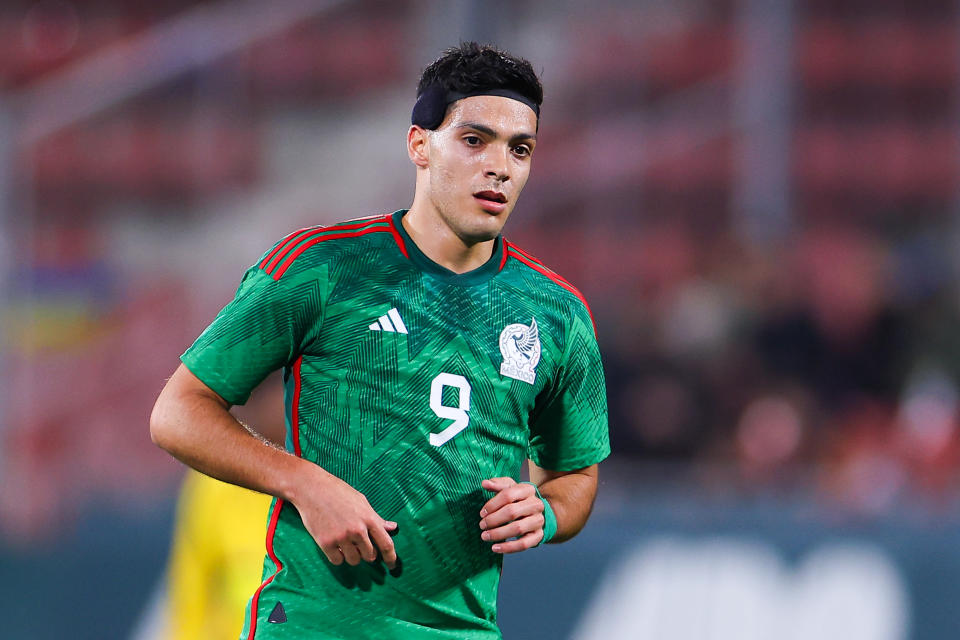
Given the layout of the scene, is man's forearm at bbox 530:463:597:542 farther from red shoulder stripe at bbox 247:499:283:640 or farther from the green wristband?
red shoulder stripe at bbox 247:499:283:640

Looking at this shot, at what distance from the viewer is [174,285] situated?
709 centimetres

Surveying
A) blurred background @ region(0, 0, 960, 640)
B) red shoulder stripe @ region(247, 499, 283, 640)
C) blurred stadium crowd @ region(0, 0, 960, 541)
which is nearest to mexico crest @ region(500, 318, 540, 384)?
red shoulder stripe @ region(247, 499, 283, 640)

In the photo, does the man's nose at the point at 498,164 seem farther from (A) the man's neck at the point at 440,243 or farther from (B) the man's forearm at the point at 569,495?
(B) the man's forearm at the point at 569,495

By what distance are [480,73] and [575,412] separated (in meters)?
0.82

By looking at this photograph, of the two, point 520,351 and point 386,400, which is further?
point 520,351

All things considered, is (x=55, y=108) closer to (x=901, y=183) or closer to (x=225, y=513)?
(x=225, y=513)

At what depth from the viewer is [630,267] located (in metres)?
A: 7.73

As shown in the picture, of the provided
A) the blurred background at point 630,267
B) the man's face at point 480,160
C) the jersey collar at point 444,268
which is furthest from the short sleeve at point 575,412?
the blurred background at point 630,267

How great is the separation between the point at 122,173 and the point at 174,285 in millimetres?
1502

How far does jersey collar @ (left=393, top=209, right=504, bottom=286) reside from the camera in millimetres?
2912

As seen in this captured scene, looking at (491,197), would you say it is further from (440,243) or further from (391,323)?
(391,323)

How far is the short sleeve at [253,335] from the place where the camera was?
2.70 m

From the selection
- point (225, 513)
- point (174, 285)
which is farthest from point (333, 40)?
point (225, 513)

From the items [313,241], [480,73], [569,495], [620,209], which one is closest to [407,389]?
[313,241]
